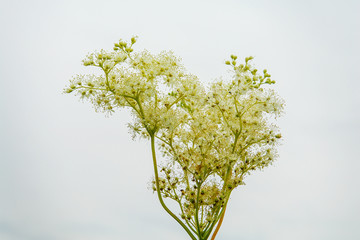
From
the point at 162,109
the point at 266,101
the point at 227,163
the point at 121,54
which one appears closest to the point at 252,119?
the point at 266,101

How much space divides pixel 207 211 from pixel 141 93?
817mm

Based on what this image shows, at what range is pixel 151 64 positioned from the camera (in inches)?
108

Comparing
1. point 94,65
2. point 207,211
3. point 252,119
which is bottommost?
point 207,211

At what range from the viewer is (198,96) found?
2754 mm

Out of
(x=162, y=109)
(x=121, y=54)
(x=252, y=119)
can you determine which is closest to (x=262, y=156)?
(x=252, y=119)

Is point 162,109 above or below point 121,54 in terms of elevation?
below

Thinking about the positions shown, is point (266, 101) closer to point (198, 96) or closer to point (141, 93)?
point (198, 96)

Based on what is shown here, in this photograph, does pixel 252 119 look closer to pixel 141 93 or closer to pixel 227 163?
pixel 227 163

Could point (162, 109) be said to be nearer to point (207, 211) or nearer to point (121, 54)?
point (121, 54)

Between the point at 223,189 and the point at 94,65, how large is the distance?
1.07 metres

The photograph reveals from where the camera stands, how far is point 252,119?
272 cm

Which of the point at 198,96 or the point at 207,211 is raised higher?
the point at 198,96

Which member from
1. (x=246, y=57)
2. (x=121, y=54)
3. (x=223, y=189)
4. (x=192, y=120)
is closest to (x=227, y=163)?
(x=223, y=189)

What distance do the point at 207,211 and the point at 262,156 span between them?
0.49m
